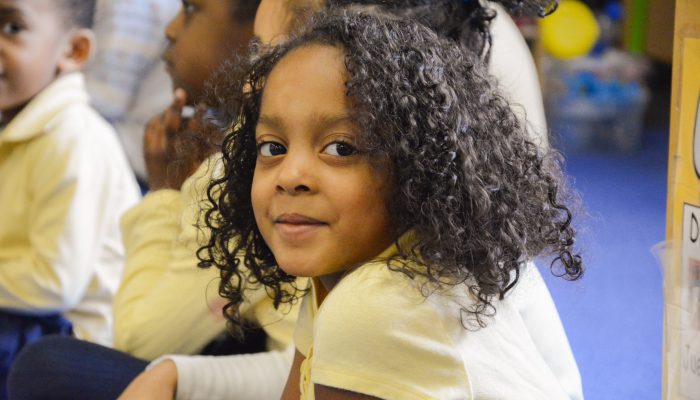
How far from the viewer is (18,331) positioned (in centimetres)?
147

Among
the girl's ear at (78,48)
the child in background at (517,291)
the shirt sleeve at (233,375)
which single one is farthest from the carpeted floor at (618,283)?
the girl's ear at (78,48)

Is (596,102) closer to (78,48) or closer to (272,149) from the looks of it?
(78,48)

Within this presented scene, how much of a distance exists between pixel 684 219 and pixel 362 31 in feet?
0.96

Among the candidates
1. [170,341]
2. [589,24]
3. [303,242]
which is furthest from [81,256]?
[589,24]

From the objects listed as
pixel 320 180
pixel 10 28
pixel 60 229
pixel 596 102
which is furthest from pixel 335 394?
pixel 596 102

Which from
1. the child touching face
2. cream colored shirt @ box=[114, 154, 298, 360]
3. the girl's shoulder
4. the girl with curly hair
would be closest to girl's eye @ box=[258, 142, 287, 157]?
the girl with curly hair

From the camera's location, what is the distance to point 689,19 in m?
0.77

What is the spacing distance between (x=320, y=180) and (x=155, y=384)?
1.13 ft

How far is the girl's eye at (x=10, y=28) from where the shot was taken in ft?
5.22

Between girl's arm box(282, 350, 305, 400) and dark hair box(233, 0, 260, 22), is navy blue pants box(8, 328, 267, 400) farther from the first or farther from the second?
dark hair box(233, 0, 260, 22)

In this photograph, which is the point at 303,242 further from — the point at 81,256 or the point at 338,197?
the point at 81,256

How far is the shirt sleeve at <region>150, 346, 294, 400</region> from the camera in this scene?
3.35ft

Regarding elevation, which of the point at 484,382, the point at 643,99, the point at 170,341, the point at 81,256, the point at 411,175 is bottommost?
the point at 643,99

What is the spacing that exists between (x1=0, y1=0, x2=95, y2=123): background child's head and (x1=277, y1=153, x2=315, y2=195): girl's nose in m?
0.96
